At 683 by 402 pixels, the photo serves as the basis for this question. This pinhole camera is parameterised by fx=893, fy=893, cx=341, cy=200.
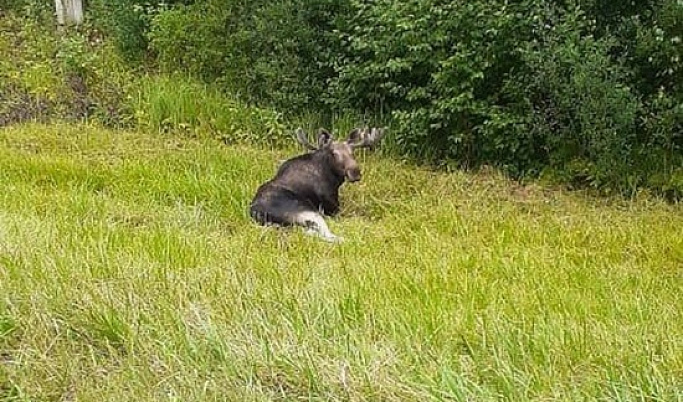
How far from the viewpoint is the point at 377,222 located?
7766 mm

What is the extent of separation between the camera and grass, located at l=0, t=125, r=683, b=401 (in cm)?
355

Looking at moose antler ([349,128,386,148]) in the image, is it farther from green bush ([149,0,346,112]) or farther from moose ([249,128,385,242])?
green bush ([149,0,346,112])

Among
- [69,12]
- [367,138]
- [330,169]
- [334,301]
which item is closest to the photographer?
[334,301]

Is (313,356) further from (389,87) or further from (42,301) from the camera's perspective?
(389,87)

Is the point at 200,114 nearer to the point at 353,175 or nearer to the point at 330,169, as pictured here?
the point at 330,169

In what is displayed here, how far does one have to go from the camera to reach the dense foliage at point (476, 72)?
896 cm

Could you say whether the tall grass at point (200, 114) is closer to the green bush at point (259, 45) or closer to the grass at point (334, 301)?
the green bush at point (259, 45)

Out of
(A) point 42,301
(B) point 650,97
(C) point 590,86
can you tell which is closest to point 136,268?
(A) point 42,301

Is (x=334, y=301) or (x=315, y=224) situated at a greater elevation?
(x=334, y=301)

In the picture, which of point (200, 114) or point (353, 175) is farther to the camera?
point (200, 114)

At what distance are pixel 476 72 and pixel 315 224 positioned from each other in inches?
135

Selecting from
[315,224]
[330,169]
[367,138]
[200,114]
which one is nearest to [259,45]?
[200,114]

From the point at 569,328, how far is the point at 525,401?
0.87 meters

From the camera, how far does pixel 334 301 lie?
445 centimetres
